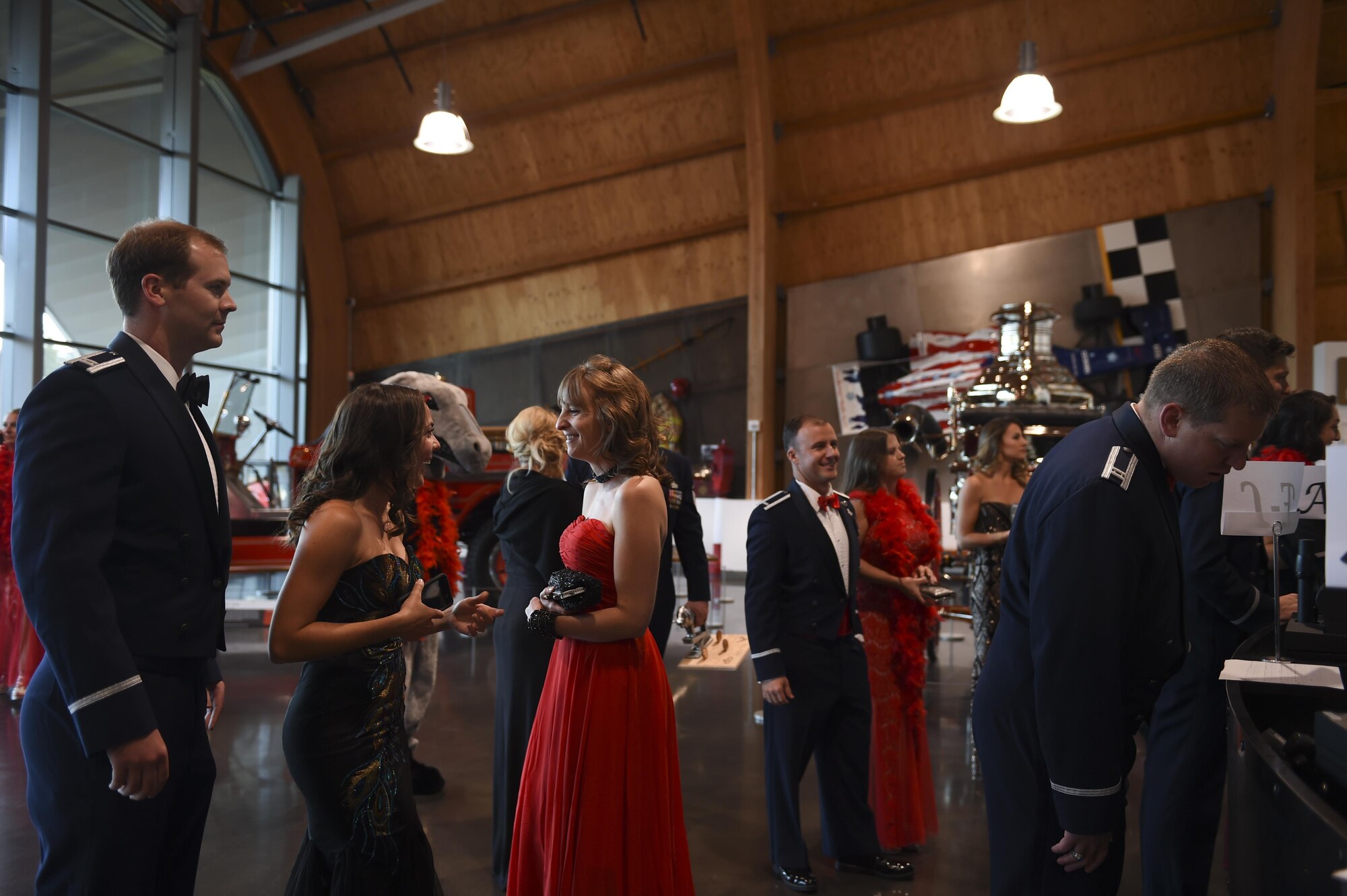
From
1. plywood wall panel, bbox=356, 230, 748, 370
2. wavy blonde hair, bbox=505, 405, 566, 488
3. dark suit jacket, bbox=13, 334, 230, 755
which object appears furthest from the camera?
plywood wall panel, bbox=356, 230, 748, 370

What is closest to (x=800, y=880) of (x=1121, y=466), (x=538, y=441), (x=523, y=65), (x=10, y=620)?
(x=538, y=441)

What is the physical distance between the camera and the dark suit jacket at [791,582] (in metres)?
3.46

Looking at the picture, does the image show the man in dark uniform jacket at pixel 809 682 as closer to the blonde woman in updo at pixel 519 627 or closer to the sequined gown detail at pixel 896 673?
the sequined gown detail at pixel 896 673

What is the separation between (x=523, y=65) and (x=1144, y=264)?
26.9ft

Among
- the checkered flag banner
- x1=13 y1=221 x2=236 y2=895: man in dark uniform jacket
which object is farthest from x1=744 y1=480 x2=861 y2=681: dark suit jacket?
the checkered flag banner

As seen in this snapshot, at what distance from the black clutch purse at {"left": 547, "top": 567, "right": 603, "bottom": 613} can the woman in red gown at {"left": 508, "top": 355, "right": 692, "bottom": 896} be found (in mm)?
32

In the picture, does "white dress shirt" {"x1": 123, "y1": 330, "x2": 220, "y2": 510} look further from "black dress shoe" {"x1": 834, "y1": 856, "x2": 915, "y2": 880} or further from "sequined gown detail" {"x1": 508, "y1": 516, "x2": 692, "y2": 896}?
"black dress shoe" {"x1": 834, "y1": 856, "x2": 915, "y2": 880}

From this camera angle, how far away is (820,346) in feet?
41.3

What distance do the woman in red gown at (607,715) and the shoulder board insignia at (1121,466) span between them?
1006 millimetres

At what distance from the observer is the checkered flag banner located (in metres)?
11.0

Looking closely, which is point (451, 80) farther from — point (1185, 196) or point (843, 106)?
point (1185, 196)

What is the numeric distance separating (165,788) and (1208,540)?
273 centimetres

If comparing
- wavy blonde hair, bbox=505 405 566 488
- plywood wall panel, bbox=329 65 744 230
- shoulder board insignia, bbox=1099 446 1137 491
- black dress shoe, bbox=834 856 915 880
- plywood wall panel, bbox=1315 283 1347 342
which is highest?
plywood wall panel, bbox=329 65 744 230

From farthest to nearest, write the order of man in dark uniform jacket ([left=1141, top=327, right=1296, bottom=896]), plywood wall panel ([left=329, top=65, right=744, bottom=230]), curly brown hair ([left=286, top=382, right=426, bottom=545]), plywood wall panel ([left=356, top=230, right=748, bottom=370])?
plywood wall panel ([left=356, top=230, right=748, bottom=370])
plywood wall panel ([left=329, top=65, right=744, bottom=230])
man in dark uniform jacket ([left=1141, top=327, right=1296, bottom=896])
curly brown hair ([left=286, top=382, right=426, bottom=545])
